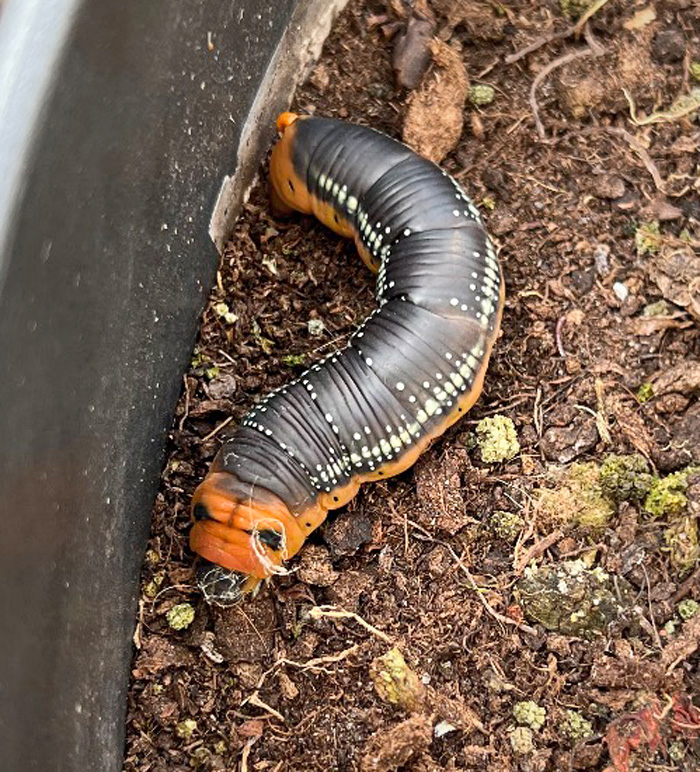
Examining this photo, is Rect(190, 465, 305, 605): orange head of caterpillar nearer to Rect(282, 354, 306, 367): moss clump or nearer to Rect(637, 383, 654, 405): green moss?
Rect(282, 354, 306, 367): moss clump

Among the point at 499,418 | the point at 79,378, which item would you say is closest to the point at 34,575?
the point at 79,378

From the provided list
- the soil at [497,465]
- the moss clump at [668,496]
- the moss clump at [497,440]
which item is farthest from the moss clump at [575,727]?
the moss clump at [497,440]

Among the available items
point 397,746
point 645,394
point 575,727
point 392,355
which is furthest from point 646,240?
point 397,746

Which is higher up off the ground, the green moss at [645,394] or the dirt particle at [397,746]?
the green moss at [645,394]

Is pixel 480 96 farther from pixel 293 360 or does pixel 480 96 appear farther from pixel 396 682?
pixel 396 682

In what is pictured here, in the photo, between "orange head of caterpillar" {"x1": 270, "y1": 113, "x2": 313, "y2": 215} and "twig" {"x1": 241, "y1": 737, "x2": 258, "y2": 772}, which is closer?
"twig" {"x1": 241, "y1": 737, "x2": 258, "y2": 772}

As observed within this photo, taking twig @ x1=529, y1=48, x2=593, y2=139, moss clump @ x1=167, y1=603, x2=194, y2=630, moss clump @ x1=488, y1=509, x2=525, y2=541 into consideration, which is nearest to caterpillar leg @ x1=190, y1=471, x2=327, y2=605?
moss clump @ x1=167, y1=603, x2=194, y2=630

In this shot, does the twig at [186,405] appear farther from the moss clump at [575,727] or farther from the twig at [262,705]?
the moss clump at [575,727]
